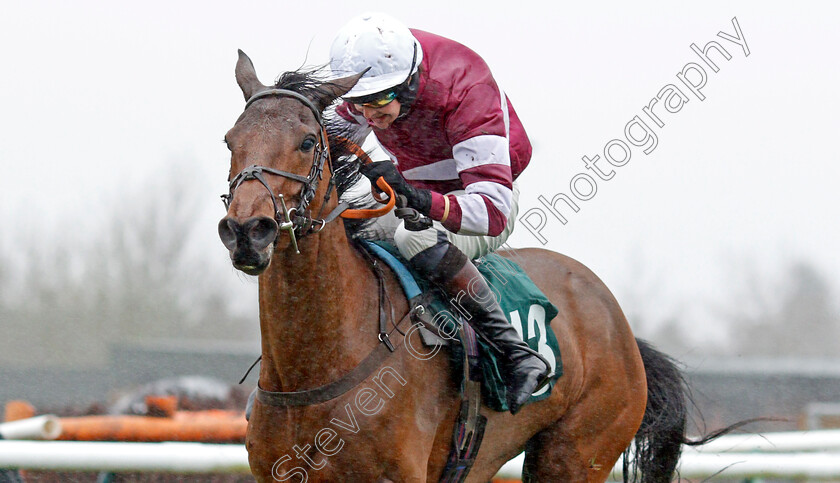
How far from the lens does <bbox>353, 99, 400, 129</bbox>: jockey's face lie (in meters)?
3.00

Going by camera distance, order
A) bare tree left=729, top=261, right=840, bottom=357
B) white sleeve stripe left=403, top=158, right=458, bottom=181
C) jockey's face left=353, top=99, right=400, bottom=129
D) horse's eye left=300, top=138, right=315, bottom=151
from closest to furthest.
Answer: horse's eye left=300, top=138, right=315, bottom=151, jockey's face left=353, top=99, right=400, bottom=129, white sleeve stripe left=403, top=158, right=458, bottom=181, bare tree left=729, top=261, right=840, bottom=357

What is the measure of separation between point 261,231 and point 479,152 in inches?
37.6

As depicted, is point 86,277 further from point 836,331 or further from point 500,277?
point 836,331

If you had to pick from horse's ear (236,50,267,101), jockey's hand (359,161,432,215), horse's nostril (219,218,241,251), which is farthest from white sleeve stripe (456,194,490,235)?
horse's nostril (219,218,241,251)

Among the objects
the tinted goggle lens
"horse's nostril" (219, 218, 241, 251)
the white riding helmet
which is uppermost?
the white riding helmet

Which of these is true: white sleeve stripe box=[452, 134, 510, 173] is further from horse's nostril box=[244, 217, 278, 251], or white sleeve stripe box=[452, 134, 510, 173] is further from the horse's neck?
horse's nostril box=[244, 217, 278, 251]

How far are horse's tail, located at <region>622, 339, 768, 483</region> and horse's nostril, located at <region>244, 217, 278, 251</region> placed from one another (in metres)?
2.47

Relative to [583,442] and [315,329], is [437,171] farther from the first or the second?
[583,442]

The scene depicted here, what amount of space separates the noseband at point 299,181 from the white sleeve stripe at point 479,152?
1.58 ft

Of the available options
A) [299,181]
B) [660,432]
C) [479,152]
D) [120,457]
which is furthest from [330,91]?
[660,432]

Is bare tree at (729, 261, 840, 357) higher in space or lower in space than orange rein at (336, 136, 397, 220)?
lower

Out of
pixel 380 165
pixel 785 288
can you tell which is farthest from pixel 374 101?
pixel 785 288

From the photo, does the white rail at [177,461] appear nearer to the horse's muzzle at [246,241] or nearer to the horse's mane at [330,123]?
the horse's mane at [330,123]

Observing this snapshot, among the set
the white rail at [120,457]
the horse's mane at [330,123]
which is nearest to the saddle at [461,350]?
the horse's mane at [330,123]
